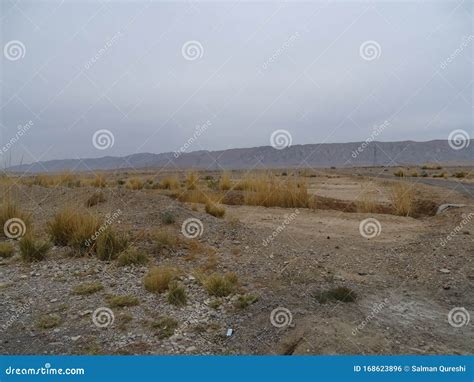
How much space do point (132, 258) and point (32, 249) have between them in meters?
1.55

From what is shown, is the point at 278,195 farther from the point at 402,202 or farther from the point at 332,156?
the point at 332,156

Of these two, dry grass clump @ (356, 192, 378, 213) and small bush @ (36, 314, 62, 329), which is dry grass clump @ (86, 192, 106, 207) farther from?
dry grass clump @ (356, 192, 378, 213)

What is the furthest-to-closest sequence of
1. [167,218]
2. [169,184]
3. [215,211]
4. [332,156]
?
[332,156] < [169,184] < [215,211] < [167,218]

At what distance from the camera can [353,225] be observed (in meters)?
7.96

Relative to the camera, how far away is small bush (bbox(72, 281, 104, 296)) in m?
4.65

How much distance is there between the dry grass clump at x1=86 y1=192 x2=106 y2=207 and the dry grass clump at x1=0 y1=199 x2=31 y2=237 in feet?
5.27

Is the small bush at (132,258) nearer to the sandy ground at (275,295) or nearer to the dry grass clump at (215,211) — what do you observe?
the sandy ground at (275,295)


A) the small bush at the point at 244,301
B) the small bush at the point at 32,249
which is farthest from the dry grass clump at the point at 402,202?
the small bush at the point at 32,249

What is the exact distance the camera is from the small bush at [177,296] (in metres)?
4.37

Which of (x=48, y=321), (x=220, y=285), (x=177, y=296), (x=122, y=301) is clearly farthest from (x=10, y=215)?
(x=220, y=285)

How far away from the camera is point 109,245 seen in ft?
19.4

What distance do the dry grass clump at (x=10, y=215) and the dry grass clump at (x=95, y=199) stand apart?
161 centimetres

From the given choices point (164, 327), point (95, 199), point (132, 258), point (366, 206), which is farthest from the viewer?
point (366, 206)

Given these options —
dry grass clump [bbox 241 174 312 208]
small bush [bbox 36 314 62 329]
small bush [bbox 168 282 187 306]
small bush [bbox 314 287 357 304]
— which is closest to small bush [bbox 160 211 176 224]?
small bush [bbox 168 282 187 306]
